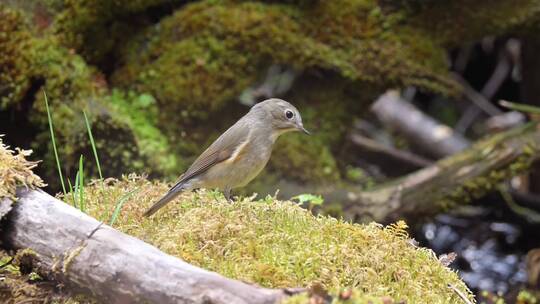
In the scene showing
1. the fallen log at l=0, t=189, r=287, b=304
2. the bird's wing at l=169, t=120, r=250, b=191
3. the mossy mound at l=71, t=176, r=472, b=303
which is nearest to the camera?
the fallen log at l=0, t=189, r=287, b=304

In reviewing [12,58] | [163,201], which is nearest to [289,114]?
[163,201]

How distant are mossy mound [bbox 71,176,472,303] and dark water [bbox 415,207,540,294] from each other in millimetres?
4380

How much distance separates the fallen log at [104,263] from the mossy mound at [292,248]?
0.37 meters

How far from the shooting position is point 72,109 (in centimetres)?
602

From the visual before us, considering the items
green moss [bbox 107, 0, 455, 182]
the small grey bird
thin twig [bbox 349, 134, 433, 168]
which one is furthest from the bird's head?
thin twig [bbox 349, 134, 433, 168]

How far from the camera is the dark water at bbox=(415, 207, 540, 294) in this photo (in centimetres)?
814

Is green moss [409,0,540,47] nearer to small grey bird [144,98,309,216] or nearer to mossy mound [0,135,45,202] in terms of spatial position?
small grey bird [144,98,309,216]

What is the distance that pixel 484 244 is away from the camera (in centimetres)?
877

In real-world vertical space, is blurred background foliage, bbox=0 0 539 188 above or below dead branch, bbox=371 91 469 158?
above

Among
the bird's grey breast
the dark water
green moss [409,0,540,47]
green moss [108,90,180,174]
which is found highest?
green moss [409,0,540,47]

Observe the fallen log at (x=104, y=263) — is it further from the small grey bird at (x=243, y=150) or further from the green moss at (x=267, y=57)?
the green moss at (x=267, y=57)

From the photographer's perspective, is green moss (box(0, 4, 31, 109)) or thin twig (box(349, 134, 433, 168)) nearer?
green moss (box(0, 4, 31, 109))

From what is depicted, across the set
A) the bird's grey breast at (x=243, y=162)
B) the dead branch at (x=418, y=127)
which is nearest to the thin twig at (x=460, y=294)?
the bird's grey breast at (x=243, y=162)

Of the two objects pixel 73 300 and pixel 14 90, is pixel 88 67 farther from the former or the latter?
pixel 73 300
